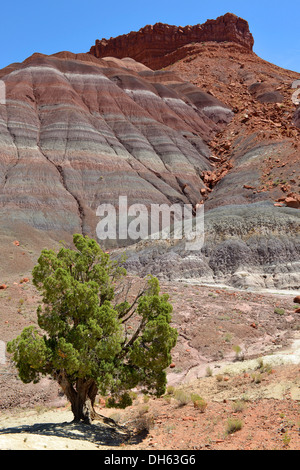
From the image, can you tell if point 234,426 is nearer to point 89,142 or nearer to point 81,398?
point 81,398

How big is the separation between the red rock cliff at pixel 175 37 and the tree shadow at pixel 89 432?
357 feet

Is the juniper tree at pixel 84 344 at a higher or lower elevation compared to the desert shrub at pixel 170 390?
higher

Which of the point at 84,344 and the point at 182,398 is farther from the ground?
the point at 84,344

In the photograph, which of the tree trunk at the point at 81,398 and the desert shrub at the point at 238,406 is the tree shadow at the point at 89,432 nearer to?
the tree trunk at the point at 81,398

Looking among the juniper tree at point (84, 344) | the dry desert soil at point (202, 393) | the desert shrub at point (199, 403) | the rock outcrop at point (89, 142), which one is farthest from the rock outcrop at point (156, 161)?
the juniper tree at point (84, 344)

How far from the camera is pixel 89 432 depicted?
34.2 feet

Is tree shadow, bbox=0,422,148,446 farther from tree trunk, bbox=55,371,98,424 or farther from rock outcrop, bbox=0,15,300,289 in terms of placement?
rock outcrop, bbox=0,15,300,289

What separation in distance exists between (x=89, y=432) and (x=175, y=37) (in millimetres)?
117888

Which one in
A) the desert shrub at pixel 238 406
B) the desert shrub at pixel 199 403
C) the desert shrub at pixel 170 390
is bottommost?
the desert shrub at pixel 170 390

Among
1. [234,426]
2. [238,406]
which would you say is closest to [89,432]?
[234,426]

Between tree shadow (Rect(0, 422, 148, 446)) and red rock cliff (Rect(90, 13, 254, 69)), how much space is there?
108770 mm

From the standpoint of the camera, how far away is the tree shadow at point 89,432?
9.93 m

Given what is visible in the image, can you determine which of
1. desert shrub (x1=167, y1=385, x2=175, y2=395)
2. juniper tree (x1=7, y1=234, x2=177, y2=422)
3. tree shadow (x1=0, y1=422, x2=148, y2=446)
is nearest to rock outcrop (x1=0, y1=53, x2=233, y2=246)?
desert shrub (x1=167, y1=385, x2=175, y2=395)
